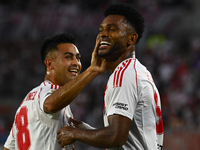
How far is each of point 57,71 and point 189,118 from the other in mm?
5326

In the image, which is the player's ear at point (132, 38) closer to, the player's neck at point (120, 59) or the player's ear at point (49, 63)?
the player's neck at point (120, 59)

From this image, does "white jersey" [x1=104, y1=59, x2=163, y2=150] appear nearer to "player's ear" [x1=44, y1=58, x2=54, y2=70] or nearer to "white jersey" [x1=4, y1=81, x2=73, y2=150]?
"white jersey" [x1=4, y1=81, x2=73, y2=150]

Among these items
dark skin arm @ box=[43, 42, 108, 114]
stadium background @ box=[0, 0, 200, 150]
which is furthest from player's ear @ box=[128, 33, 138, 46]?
stadium background @ box=[0, 0, 200, 150]

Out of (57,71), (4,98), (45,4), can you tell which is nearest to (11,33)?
(45,4)

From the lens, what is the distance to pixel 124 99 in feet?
8.53

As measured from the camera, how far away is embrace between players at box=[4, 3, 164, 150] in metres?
2.61

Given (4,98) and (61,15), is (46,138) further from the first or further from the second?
(61,15)

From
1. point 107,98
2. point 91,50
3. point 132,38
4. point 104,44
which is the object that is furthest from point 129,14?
point 91,50

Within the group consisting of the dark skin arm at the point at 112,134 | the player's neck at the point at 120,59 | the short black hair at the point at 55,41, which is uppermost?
the short black hair at the point at 55,41

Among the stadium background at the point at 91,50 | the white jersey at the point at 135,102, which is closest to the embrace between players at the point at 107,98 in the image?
the white jersey at the point at 135,102

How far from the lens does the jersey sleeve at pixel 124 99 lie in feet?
8.42

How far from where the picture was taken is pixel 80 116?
1005cm

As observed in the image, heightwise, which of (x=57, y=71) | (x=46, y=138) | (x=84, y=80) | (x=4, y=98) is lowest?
(x=46, y=138)

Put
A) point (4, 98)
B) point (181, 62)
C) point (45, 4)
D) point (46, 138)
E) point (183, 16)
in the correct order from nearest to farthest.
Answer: point (46, 138) < point (181, 62) < point (4, 98) < point (183, 16) < point (45, 4)
